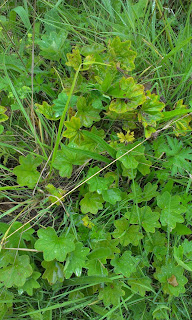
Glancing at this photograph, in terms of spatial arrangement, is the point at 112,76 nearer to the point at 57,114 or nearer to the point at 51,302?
the point at 57,114

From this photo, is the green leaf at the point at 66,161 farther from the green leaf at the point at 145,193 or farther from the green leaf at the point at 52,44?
the green leaf at the point at 52,44

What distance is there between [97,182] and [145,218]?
349 millimetres

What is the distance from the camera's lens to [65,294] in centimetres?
157

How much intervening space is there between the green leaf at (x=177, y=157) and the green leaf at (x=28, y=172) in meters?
0.75

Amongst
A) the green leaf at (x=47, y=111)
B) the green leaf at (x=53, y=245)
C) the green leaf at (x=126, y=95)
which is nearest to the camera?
the green leaf at (x=53, y=245)

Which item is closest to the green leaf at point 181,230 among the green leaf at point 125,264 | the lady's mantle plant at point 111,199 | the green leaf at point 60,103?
the lady's mantle plant at point 111,199

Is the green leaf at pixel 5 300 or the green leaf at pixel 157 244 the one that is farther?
the green leaf at pixel 157 244

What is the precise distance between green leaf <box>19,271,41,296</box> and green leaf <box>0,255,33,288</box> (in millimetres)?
64

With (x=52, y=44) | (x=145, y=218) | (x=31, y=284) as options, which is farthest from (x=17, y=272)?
(x=52, y=44)

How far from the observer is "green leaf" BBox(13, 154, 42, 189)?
1.60m

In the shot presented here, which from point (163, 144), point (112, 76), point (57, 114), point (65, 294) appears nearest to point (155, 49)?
point (112, 76)

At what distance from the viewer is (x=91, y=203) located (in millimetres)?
1639

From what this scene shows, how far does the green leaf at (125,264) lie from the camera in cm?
157

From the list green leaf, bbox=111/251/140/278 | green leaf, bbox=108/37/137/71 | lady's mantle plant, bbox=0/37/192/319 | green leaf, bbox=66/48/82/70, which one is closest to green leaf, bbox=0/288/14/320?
lady's mantle plant, bbox=0/37/192/319
